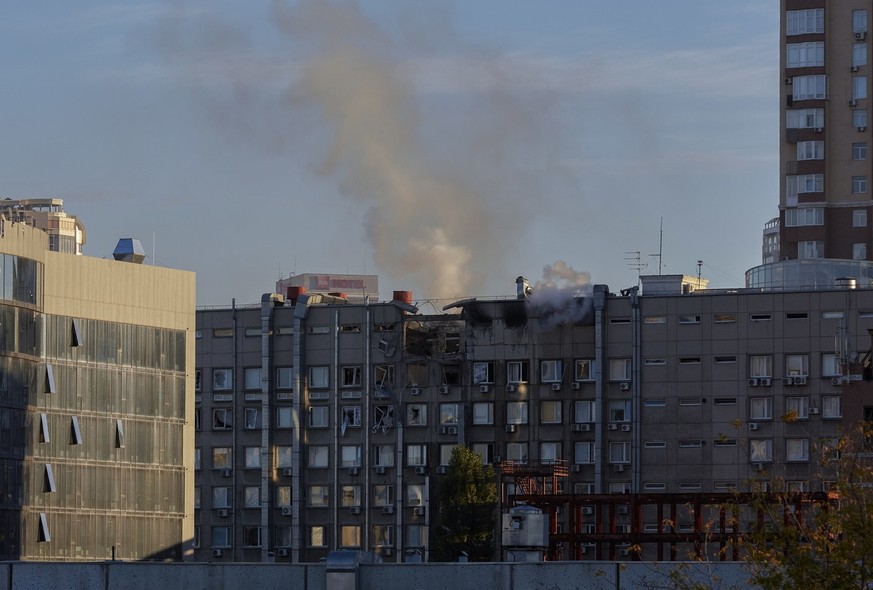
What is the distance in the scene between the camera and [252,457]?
481 ft

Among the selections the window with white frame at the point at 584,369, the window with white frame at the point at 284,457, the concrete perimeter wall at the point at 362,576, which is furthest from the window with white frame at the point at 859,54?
the concrete perimeter wall at the point at 362,576

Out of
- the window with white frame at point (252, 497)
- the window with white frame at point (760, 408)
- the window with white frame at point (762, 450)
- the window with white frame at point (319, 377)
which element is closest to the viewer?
the window with white frame at point (762, 450)

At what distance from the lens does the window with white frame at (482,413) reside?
14138 centimetres

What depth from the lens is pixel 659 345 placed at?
13750 centimetres

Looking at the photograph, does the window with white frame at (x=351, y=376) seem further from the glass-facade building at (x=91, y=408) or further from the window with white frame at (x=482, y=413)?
the glass-facade building at (x=91, y=408)

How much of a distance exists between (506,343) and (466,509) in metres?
14.9

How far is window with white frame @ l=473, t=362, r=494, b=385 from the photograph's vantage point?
141250 mm

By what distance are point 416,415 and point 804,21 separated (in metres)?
49.1

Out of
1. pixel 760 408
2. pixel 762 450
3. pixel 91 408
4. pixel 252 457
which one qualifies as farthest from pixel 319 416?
pixel 91 408

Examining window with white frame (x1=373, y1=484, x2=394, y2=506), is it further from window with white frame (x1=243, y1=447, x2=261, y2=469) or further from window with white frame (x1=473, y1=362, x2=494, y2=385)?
window with white frame (x1=473, y1=362, x2=494, y2=385)

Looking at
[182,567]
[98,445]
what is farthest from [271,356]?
[182,567]

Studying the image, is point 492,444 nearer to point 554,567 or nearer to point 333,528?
point 333,528

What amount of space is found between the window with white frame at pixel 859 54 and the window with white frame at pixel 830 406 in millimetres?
38625

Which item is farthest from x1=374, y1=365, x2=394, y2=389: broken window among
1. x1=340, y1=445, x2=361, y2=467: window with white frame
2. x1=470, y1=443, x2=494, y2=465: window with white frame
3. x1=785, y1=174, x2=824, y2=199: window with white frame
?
x1=785, y1=174, x2=824, y2=199: window with white frame
